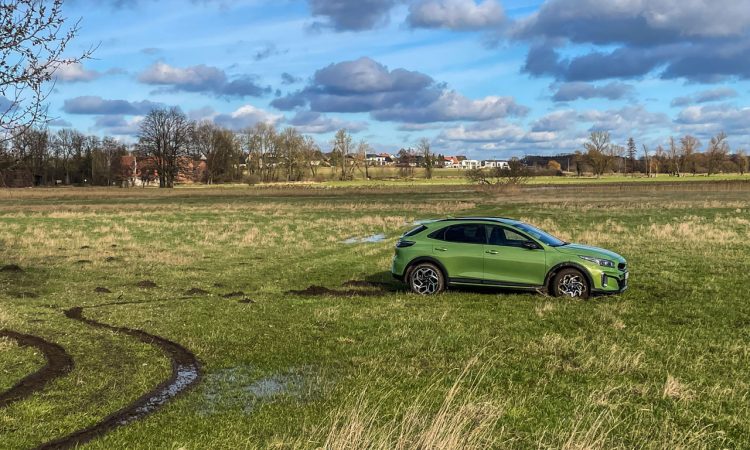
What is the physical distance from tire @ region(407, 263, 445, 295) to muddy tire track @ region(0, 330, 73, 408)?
699 cm

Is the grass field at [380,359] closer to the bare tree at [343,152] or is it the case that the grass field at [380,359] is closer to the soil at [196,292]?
the soil at [196,292]

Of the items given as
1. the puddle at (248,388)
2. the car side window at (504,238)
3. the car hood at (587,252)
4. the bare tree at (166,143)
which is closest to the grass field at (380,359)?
the puddle at (248,388)

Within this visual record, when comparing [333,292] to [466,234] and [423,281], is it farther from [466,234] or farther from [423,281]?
[466,234]

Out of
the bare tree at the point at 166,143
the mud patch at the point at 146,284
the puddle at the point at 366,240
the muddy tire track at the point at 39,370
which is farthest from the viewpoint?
the bare tree at the point at 166,143

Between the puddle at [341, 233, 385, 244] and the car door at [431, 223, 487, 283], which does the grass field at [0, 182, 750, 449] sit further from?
the puddle at [341, 233, 385, 244]

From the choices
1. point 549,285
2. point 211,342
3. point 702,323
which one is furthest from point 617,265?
point 211,342

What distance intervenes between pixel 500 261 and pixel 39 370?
850 cm

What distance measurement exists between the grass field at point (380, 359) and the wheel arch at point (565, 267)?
21.2 inches

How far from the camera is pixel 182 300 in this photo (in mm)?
12953

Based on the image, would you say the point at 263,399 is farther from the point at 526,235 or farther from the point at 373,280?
the point at 373,280

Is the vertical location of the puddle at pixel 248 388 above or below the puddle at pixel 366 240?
above

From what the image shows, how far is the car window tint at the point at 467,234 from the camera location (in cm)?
1291

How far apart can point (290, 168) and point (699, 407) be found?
122 m

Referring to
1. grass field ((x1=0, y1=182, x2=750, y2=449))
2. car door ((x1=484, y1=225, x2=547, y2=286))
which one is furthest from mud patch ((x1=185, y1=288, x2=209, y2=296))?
car door ((x1=484, y1=225, x2=547, y2=286))
